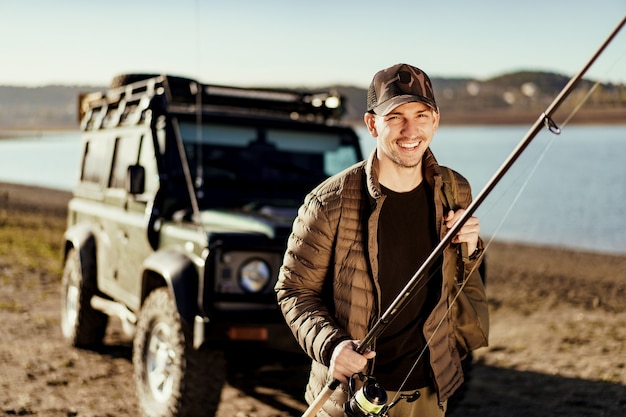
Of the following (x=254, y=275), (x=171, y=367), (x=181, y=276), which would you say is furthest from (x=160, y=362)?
(x=254, y=275)

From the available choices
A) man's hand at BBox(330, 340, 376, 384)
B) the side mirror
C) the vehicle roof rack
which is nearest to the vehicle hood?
the side mirror

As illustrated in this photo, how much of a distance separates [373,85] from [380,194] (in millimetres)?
355

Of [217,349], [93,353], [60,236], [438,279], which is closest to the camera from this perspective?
[438,279]

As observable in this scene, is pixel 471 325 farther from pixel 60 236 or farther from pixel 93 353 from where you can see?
pixel 60 236

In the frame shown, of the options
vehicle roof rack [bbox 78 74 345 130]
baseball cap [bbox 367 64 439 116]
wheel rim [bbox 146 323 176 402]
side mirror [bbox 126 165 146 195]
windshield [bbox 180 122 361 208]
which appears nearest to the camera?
baseball cap [bbox 367 64 439 116]

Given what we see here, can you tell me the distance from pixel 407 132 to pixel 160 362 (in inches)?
116

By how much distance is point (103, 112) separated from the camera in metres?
7.09

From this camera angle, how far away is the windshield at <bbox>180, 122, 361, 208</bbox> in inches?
218

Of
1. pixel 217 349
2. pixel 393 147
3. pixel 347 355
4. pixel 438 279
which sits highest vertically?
pixel 393 147

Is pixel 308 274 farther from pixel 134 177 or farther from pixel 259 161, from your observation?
pixel 259 161

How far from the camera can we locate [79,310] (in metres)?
6.75

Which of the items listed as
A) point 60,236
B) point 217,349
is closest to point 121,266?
point 217,349

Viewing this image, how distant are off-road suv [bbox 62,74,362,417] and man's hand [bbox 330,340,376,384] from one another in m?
2.17

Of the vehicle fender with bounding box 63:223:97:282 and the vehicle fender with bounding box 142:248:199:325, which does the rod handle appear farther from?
the vehicle fender with bounding box 63:223:97:282
